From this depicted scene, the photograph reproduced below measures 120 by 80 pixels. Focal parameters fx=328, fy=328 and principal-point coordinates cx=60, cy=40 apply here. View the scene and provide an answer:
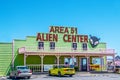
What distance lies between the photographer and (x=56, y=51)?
45.6 m

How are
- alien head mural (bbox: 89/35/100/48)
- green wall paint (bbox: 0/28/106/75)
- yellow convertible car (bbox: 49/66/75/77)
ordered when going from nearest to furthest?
yellow convertible car (bbox: 49/66/75/77) → green wall paint (bbox: 0/28/106/75) → alien head mural (bbox: 89/35/100/48)

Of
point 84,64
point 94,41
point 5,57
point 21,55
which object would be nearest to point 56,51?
point 21,55

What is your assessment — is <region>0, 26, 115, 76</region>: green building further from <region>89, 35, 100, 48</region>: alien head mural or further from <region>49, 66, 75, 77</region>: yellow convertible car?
<region>49, 66, 75, 77</region>: yellow convertible car

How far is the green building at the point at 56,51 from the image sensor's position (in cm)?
4578

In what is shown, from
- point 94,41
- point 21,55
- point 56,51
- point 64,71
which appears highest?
point 94,41

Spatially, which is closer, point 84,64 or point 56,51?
point 56,51

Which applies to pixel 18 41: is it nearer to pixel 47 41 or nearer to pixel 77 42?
pixel 47 41

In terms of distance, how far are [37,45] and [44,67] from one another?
3338 millimetres

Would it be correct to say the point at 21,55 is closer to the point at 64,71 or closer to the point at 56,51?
the point at 56,51

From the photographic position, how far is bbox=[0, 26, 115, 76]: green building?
45781 mm

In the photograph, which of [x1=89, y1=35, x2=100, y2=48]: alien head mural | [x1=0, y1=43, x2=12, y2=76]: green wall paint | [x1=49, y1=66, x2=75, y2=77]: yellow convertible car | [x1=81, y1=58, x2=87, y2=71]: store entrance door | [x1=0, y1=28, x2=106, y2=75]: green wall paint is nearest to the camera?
[x1=49, y1=66, x2=75, y2=77]: yellow convertible car

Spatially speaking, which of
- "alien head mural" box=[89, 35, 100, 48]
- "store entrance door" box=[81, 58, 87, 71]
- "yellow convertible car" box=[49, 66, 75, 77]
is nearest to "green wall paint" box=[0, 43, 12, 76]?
"yellow convertible car" box=[49, 66, 75, 77]

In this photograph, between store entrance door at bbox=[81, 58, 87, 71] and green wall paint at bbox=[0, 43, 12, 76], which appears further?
store entrance door at bbox=[81, 58, 87, 71]

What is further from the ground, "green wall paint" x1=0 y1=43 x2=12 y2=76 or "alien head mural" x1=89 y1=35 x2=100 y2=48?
"alien head mural" x1=89 y1=35 x2=100 y2=48
